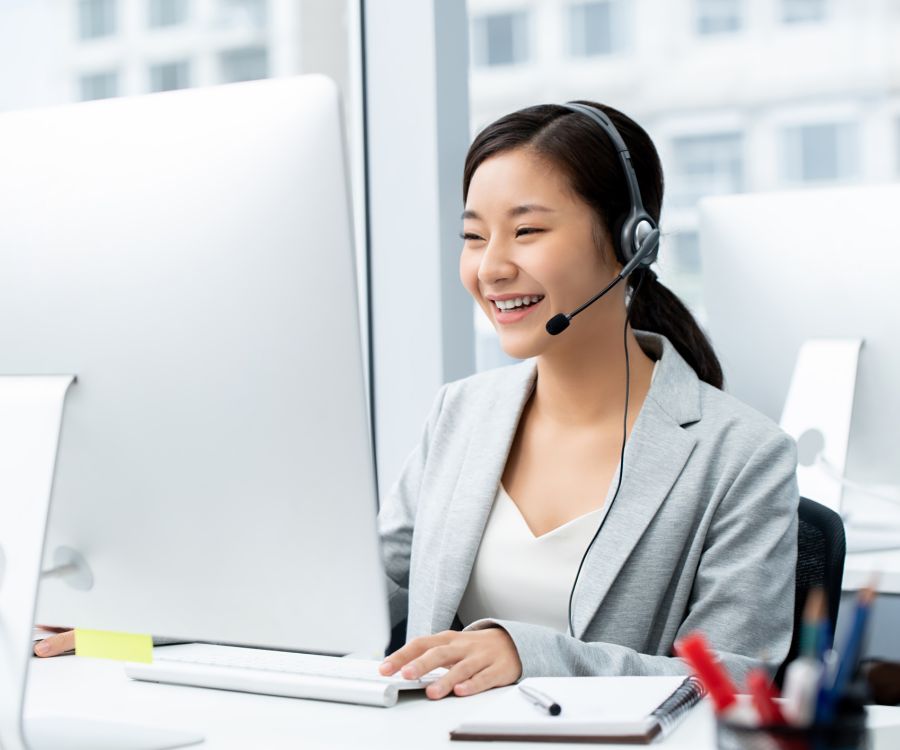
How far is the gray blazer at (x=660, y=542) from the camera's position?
1.22m

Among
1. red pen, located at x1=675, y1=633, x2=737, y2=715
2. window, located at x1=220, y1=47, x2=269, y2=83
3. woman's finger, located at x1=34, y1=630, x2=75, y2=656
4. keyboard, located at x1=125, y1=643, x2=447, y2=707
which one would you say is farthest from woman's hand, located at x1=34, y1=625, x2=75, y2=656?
window, located at x1=220, y1=47, x2=269, y2=83

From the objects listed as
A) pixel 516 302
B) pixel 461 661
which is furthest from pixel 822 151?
pixel 461 661

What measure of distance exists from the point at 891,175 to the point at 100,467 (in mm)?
2605

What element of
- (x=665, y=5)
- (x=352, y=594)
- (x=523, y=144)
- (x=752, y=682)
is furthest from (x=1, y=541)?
(x=665, y=5)

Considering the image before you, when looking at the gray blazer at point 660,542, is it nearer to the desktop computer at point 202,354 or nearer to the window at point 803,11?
the desktop computer at point 202,354

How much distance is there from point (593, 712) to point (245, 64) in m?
1.81

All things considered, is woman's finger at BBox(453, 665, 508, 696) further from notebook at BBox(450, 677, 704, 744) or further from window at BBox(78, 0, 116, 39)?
window at BBox(78, 0, 116, 39)

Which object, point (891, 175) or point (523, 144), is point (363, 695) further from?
point (891, 175)

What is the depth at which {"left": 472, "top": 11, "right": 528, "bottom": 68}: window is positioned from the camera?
10.8 feet

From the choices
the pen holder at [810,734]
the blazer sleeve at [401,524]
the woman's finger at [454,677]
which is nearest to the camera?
the pen holder at [810,734]

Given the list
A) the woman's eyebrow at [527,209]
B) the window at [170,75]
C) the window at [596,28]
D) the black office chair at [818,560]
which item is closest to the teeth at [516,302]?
A: the woman's eyebrow at [527,209]

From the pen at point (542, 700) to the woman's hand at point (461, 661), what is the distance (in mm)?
71

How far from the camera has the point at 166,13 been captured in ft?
7.48

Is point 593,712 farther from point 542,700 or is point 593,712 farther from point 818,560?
point 818,560
